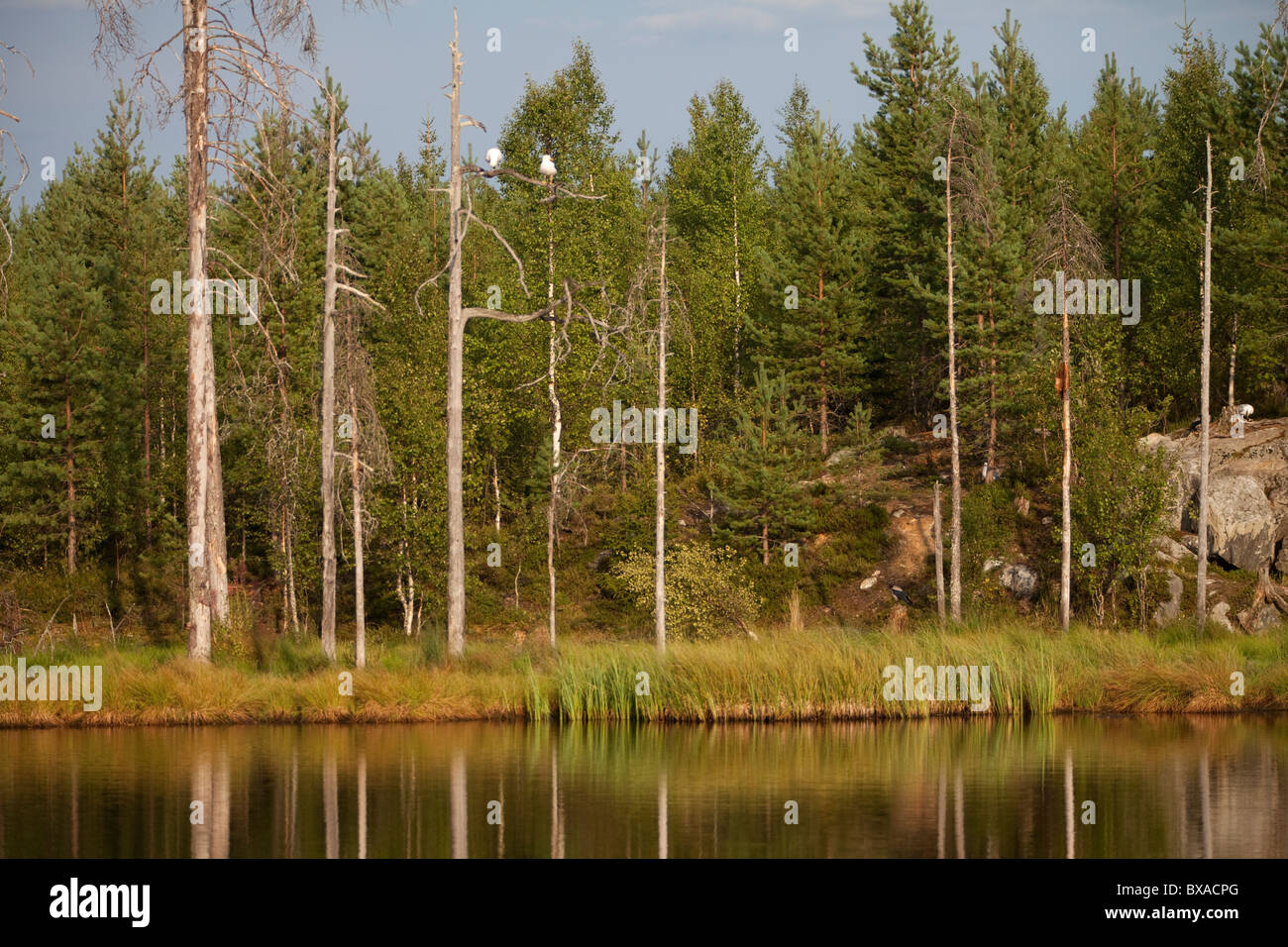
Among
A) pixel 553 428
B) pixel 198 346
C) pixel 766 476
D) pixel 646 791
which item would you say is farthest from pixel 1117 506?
pixel 646 791

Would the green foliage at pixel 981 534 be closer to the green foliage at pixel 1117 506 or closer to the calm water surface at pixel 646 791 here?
the green foliage at pixel 1117 506

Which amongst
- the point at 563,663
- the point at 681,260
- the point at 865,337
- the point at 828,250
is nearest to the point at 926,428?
the point at 865,337

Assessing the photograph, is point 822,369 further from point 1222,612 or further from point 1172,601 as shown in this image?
point 1222,612

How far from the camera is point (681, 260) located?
190ft

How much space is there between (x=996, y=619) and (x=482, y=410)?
16928 mm

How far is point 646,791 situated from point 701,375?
124 ft

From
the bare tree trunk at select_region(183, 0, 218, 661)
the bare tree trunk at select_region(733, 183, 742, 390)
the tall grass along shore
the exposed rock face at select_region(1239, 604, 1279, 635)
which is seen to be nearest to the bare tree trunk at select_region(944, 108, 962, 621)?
the exposed rock face at select_region(1239, 604, 1279, 635)

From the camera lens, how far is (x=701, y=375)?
5234 centimetres

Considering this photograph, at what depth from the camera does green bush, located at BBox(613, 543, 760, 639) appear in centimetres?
3531

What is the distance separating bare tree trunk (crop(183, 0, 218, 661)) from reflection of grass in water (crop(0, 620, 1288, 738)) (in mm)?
1648

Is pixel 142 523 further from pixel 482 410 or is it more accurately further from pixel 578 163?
pixel 578 163

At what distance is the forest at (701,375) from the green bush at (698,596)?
12 centimetres

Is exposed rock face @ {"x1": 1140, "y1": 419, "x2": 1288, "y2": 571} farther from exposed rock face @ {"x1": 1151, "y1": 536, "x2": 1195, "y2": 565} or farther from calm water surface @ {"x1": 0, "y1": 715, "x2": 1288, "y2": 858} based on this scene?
calm water surface @ {"x1": 0, "y1": 715, "x2": 1288, "y2": 858}

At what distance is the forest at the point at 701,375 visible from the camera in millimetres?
37125
